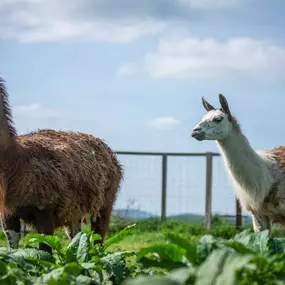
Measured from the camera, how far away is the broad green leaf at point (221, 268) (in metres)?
2.47

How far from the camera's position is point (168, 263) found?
10.3ft

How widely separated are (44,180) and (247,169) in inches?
107

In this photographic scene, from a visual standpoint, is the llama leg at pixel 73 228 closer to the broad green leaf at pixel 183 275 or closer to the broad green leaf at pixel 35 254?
the broad green leaf at pixel 35 254

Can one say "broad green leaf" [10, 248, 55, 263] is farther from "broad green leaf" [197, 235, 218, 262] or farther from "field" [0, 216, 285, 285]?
"broad green leaf" [197, 235, 218, 262]

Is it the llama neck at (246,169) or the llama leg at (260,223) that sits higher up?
the llama neck at (246,169)

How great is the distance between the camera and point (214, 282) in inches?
98.6

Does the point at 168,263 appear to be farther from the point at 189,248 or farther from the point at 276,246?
the point at 276,246

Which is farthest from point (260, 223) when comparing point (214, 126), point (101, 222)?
point (101, 222)

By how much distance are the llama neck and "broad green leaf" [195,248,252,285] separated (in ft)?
21.1

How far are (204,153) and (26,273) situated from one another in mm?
13886

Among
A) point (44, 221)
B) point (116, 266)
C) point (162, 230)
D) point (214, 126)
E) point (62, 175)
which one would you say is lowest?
point (162, 230)

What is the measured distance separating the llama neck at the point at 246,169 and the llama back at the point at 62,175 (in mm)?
1381

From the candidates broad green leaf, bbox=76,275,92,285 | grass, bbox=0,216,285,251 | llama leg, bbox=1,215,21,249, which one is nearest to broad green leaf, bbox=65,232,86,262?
broad green leaf, bbox=76,275,92,285

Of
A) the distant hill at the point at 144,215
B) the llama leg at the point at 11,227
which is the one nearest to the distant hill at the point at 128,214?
the distant hill at the point at 144,215
